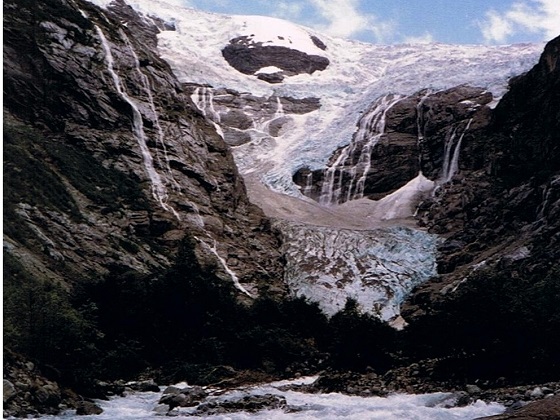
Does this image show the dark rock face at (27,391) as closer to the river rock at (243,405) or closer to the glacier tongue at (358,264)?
the river rock at (243,405)

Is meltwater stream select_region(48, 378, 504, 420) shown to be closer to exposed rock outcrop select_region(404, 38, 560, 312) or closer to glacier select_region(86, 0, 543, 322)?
→ exposed rock outcrop select_region(404, 38, 560, 312)

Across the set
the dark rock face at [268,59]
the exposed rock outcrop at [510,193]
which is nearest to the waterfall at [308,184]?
the exposed rock outcrop at [510,193]

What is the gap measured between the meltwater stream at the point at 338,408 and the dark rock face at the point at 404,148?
44.0 m

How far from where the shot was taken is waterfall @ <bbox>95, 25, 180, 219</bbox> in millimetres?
40938

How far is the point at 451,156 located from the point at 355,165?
26.6 ft

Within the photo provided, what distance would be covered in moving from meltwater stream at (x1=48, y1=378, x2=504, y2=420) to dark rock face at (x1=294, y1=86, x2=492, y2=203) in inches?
1731

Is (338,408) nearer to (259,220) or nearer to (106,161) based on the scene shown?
(106,161)

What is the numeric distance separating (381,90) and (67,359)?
63712mm

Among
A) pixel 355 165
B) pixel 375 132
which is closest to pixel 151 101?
pixel 355 165

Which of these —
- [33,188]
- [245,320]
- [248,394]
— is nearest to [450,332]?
[248,394]

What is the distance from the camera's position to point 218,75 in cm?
8762

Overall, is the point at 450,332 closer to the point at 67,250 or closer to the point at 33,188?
the point at 67,250

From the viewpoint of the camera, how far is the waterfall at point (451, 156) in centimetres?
5988

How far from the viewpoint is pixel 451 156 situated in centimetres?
6091
